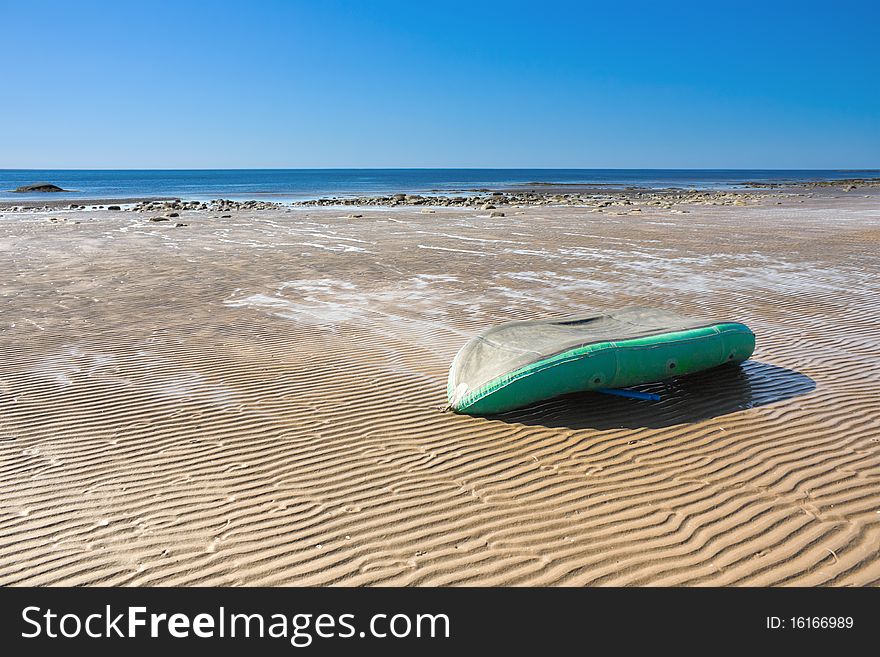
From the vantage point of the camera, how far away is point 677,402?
655cm

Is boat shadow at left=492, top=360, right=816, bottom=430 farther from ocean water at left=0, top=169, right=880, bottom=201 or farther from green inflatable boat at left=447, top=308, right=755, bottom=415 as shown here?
ocean water at left=0, top=169, right=880, bottom=201

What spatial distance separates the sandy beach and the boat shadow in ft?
0.10

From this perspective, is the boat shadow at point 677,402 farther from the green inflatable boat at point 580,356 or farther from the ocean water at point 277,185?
the ocean water at point 277,185

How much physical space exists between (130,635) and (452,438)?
117 inches

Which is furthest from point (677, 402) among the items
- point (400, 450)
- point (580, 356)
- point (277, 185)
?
point (277, 185)

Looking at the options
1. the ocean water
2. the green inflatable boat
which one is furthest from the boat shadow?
the ocean water

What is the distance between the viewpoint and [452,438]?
19.0ft

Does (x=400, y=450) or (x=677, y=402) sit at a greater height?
(x=677, y=402)

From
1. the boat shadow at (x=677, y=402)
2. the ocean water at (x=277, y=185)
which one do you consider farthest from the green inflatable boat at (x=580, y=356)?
the ocean water at (x=277, y=185)

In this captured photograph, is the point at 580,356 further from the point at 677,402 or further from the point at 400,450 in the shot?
the point at 400,450

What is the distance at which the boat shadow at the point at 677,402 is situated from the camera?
6090 millimetres

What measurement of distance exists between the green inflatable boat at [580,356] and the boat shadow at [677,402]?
6.9 inches

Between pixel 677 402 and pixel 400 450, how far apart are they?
2.83 m

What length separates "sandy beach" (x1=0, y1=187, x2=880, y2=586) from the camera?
13.1ft
